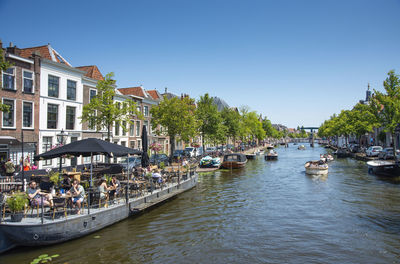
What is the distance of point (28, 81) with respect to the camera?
2555cm

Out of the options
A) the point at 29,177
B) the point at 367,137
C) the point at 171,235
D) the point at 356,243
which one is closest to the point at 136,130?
the point at 29,177

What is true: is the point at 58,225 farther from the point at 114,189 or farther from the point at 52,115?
the point at 52,115

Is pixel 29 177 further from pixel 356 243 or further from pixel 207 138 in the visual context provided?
pixel 207 138

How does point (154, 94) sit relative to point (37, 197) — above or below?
above

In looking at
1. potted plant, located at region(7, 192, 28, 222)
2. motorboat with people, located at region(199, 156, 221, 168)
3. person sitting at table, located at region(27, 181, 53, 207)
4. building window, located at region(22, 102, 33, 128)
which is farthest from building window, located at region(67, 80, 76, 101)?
potted plant, located at region(7, 192, 28, 222)

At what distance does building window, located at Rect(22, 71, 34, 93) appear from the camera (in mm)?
25156

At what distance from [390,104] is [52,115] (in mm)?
38692

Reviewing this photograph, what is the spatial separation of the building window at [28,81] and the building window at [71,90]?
439 centimetres

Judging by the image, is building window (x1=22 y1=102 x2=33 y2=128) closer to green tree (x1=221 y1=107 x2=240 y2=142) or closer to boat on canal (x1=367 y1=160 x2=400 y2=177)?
boat on canal (x1=367 y1=160 x2=400 y2=177)

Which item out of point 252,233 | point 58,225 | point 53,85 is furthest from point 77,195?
point 53,85

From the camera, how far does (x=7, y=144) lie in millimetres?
22312

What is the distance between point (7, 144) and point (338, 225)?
2419 cm

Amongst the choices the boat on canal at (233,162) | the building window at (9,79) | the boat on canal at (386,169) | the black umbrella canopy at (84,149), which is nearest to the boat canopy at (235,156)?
the boat on canal at (233,162)

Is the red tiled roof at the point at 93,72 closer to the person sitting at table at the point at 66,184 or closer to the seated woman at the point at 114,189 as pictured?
the seated woman at the point at 114,189
